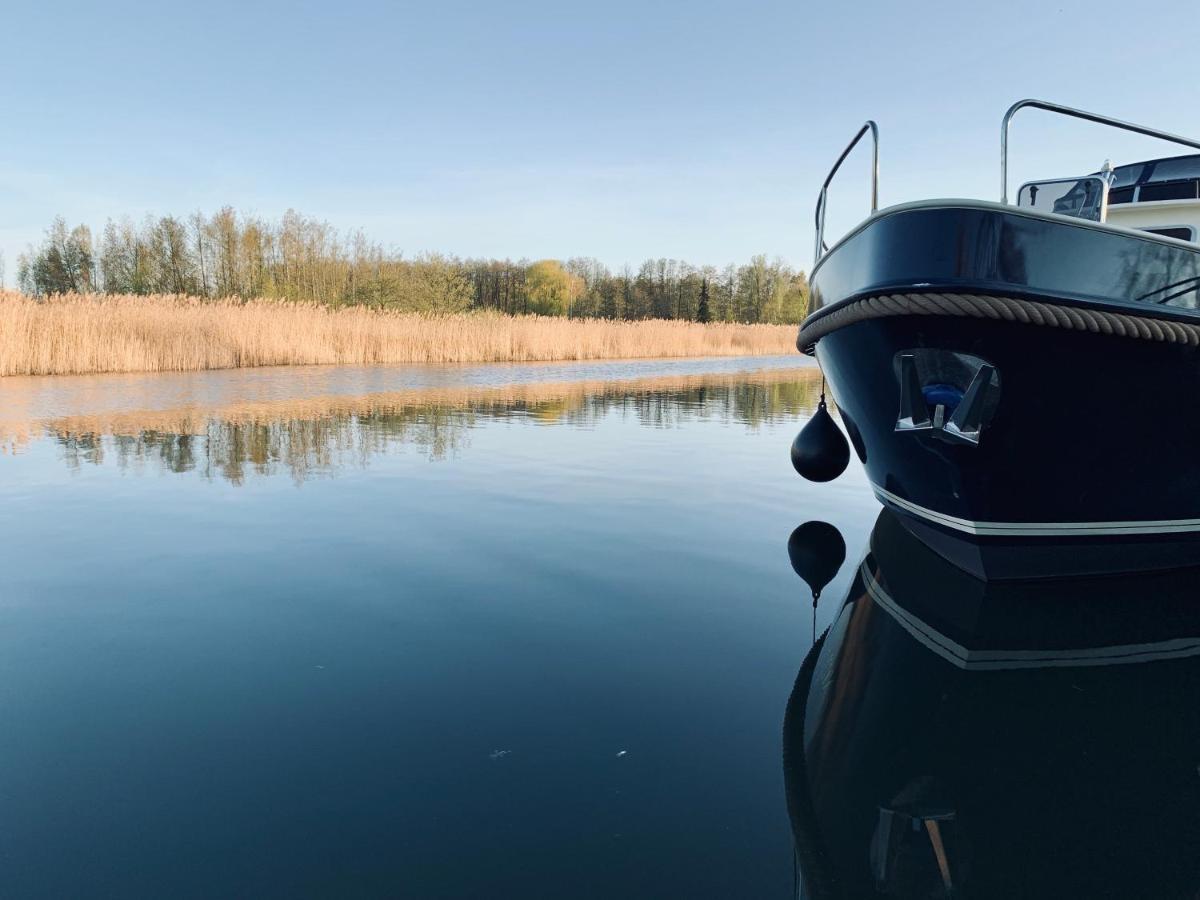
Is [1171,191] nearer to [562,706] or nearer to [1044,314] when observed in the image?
[1044,314]

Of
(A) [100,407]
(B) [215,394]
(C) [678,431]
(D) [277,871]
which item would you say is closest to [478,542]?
(D) [277,871]

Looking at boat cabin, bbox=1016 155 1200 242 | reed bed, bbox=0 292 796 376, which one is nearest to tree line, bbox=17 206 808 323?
reed bed, bbox=0 292 796 376

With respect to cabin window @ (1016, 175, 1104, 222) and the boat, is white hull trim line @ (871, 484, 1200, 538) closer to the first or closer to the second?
the boat

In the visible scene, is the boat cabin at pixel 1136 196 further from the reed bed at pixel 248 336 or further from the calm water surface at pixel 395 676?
the reed bed at pixel 248 336

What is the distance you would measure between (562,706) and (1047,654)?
5.86ft

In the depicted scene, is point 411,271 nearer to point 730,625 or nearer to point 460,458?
point 460,458

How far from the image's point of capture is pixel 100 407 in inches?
339

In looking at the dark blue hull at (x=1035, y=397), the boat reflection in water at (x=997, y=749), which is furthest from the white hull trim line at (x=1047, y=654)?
the dark blue hull at (x=1035, y=397)

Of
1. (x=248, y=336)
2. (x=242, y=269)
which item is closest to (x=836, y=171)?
(x=248, y=336)

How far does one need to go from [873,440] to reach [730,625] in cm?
164

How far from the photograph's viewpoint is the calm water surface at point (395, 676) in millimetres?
1526

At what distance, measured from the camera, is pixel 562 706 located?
7.08ft

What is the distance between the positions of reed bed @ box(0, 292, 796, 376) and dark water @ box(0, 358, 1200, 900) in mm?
9312

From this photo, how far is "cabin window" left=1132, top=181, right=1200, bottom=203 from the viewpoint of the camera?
4.80 m
